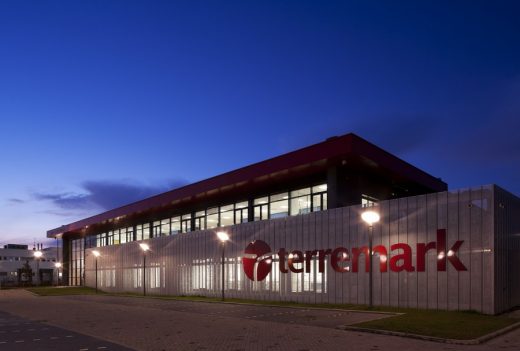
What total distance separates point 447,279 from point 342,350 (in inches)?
459

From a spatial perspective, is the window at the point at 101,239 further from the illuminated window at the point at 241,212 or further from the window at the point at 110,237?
the illuminated window at the point at 241,212

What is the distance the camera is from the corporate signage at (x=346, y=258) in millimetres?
23312

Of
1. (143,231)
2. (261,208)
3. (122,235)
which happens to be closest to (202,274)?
(261,208)

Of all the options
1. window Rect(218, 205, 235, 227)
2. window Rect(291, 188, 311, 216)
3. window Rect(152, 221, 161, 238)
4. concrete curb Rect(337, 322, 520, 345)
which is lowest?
concrete curb Rect(337, 322, 520, 345)

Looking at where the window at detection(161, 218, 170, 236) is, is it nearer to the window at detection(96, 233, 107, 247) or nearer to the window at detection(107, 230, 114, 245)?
the window at detection(107, 230, 114, 245)

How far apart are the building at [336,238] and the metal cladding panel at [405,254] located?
0.06 metres

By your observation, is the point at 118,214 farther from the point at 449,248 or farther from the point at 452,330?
the point at 452,330

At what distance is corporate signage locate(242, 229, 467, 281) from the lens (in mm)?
23312

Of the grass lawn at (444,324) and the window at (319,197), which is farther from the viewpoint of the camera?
the window at (319,197)

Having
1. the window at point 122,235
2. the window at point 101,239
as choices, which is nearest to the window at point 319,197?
the window at point 122,235

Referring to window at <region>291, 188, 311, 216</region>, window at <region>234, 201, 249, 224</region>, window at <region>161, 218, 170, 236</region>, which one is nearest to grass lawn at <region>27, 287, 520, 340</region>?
window at <region>291, 188, 311, 216</region>

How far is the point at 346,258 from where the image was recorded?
91.2 feet

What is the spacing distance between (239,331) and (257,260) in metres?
17.0

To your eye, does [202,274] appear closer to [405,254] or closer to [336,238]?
[336,238]
